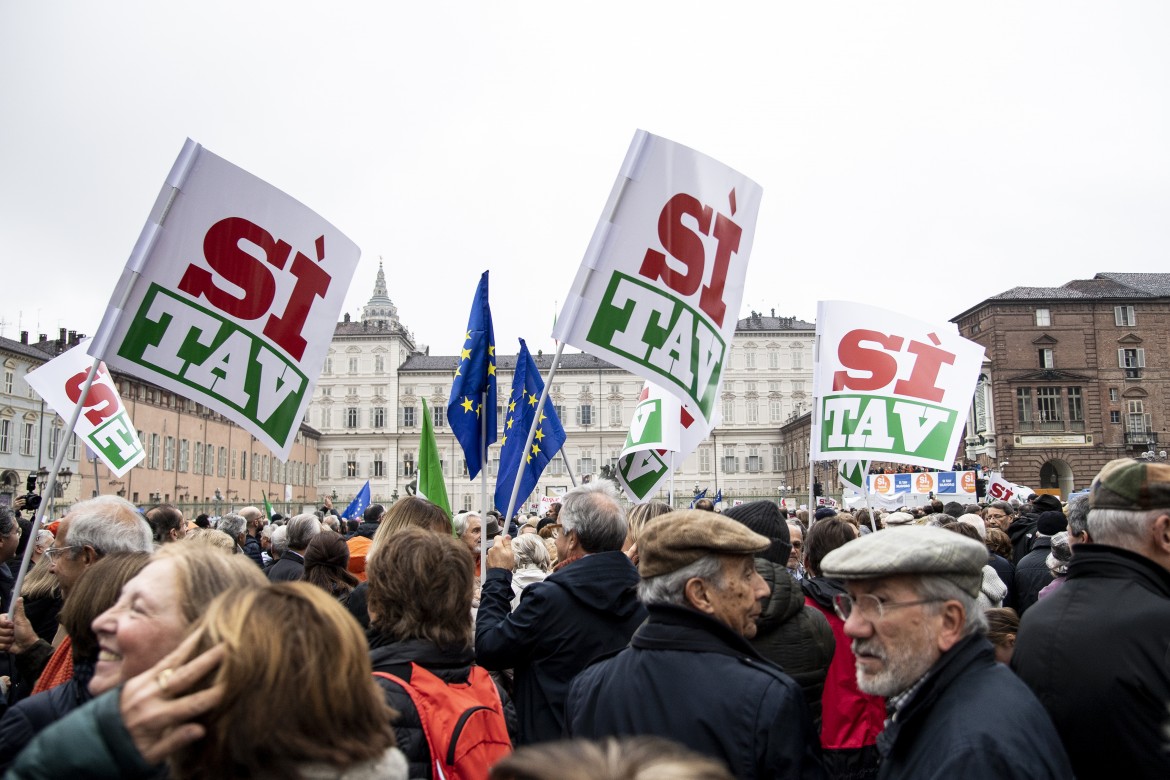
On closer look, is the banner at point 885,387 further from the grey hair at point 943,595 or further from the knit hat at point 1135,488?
the grey hair at point 943,595

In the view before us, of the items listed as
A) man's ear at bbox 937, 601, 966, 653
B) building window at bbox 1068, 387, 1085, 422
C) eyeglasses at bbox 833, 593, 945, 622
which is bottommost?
man's ear at bbox 937, 601, 966, 653

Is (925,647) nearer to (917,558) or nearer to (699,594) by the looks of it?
(917,558)

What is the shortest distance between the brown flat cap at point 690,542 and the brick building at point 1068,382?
59576 millimetres

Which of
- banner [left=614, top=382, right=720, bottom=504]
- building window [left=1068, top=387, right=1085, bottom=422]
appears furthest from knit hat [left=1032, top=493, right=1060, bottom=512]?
building window [left=1068, top=387, right=1085, bottom=422]

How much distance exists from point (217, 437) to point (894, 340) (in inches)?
2143

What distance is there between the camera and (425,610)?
3.28 meters

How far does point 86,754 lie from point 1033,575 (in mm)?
5896

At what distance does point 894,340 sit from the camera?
7.73 m

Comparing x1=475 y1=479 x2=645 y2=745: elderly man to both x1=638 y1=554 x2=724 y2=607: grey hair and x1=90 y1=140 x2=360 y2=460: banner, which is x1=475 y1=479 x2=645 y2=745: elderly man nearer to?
x1=638 y1=554 x2=724 y2=607: grey hair

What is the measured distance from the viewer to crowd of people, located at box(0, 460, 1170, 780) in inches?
65.6

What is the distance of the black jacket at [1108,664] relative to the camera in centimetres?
241

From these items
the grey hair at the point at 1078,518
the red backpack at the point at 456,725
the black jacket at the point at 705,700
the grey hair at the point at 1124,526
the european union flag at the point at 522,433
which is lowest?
the red backpack at the point at 456,725

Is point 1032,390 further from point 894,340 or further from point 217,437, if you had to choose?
point 894,340

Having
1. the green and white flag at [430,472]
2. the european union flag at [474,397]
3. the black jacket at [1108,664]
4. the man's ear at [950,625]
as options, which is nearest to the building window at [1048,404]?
the green and white flag at [430,472]
